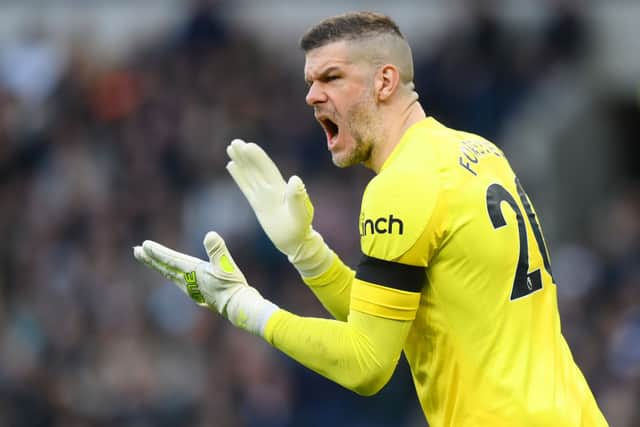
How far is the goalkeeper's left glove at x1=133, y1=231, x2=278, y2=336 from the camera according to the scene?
14.2ft

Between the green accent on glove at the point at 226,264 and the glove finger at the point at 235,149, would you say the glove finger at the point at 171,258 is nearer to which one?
the green accent on glove at the point at 226,264

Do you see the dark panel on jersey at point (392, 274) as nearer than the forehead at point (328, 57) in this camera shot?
Yes

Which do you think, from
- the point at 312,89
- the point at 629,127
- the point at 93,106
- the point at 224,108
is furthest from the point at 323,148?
the point at 312,89

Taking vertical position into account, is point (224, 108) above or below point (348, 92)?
below

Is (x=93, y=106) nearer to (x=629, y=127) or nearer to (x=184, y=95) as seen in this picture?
(x=184, y=95)

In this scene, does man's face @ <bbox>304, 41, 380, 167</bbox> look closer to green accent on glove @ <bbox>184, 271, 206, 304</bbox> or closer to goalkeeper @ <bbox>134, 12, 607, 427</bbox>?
goalkeeper @ <bbox>134, 12, 607, 427</bbox>

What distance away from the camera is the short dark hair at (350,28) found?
4449 mm

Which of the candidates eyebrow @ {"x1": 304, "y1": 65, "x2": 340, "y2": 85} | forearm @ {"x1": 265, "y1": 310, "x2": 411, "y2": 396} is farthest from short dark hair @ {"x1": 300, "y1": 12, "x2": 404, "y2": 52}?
forearm @ {"x1": 265, "y1": 310, "x2": 411, "y2": 396}

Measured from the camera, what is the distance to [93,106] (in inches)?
451

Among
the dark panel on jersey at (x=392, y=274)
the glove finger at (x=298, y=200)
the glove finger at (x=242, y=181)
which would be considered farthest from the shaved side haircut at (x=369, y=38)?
the dark panel on jersey at (x=392, y=274)

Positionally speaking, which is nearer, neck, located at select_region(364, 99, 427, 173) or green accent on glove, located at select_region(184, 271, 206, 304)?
neck, located at select_region(364, 99, 427, 173)

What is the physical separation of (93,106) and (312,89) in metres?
7.26

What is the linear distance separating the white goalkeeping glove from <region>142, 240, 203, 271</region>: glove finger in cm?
36

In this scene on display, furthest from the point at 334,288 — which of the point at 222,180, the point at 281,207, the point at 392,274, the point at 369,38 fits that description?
the point at 222,180
